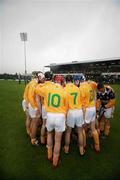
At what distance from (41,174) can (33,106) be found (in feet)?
5.95

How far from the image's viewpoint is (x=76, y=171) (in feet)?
13.3

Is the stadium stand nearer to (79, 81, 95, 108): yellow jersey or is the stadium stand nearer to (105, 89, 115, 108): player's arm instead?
(105, 89, 115, 108): player's arm

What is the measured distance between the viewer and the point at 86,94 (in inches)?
176

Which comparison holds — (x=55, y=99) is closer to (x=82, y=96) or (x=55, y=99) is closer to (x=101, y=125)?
(x=82, y=96)

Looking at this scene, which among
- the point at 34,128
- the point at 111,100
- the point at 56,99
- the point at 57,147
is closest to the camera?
the point at 56,99

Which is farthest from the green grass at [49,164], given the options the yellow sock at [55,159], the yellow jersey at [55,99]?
the yellow jersey at [55,99]

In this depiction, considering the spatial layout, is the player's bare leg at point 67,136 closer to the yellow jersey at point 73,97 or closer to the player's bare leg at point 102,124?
the yellow jersey at point 73,97

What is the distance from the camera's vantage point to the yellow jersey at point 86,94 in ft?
14.6

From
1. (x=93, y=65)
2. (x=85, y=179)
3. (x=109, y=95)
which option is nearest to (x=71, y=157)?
(x=85, y=179)

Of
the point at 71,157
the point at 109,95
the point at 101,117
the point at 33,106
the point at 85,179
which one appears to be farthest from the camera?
the point at 101,117

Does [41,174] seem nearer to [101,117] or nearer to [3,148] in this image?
[3,148]

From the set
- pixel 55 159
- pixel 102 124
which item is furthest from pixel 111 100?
pixel 55 159

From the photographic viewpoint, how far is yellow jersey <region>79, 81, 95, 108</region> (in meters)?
4.44

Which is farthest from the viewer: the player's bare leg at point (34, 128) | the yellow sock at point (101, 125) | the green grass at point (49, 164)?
the yellow sock at point (101, 125)
